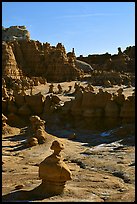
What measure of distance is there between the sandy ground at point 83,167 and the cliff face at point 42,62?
21662 mm

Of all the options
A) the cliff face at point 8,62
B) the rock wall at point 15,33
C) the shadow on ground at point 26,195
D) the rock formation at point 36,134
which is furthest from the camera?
the rock wall at point 15,33

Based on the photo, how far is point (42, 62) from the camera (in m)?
41.2

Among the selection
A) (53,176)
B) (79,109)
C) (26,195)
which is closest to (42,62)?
(79,109)

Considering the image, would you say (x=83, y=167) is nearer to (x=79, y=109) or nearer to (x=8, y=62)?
(x=79, y=109)

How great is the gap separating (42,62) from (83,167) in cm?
2986

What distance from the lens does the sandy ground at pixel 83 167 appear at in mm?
8948

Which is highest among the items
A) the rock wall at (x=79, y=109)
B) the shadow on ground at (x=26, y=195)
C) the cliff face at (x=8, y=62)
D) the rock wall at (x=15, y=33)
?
the rock wall at (x=15, y=33)

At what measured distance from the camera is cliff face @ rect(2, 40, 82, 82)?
1582 inches

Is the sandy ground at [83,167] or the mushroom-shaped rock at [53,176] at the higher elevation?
the mushroom-shaped rock at [53,176]

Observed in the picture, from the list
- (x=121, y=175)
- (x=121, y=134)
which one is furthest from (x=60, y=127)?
(x=121, y=175)

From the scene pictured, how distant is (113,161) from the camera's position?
12766 millimetres

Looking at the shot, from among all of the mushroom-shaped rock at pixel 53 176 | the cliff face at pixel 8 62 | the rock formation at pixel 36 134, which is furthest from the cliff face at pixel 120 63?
the mushroom-shaped rock at pixel 53 176

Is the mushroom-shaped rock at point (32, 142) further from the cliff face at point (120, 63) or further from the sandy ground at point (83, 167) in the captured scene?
the cliff face at point (120, 63)

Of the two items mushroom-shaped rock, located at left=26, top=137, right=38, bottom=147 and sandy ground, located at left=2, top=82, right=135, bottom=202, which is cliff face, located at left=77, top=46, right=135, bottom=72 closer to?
sandy ground, located at left=2, top=82, right=135, bottom=202
